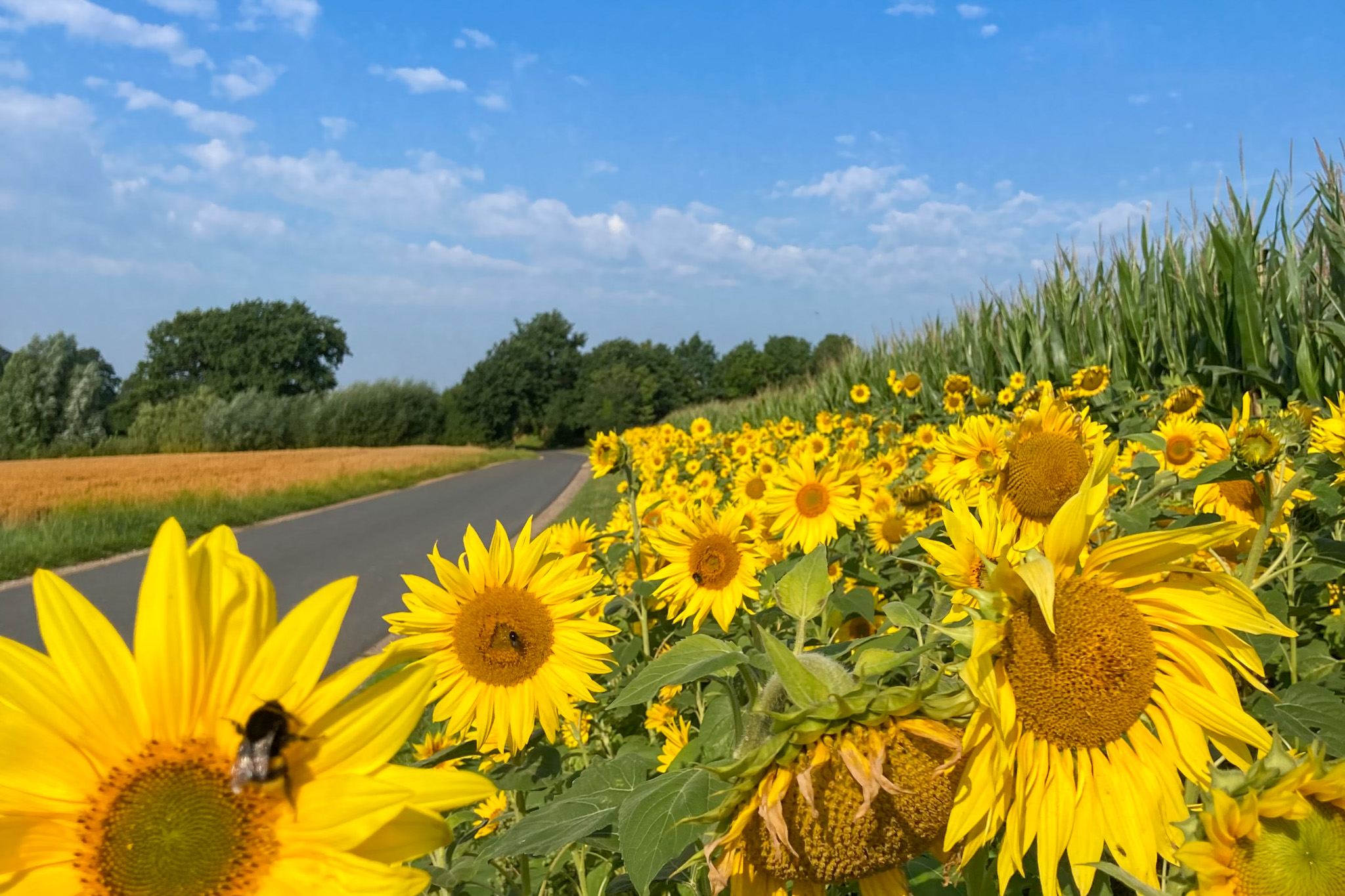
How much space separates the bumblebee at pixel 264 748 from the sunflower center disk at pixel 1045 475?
1.89 metres

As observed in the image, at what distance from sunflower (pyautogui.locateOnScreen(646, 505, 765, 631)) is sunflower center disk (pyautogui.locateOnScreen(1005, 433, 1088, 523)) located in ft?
2.71

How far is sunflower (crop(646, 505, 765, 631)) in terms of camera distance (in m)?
2.60

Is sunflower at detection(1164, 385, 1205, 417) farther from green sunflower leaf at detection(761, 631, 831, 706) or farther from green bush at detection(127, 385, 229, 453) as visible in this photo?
green bush at detection(127, 385, 229, 453)

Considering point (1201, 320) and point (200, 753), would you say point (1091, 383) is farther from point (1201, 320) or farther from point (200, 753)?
point (200, 753)

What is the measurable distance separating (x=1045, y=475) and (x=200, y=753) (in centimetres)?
199

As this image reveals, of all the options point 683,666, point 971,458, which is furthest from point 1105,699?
point 971,458

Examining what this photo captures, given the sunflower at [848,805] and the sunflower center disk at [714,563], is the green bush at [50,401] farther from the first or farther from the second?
the sunflower at [848,805]

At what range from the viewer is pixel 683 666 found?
3.49 feet

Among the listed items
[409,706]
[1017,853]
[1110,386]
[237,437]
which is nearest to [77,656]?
[409,706]

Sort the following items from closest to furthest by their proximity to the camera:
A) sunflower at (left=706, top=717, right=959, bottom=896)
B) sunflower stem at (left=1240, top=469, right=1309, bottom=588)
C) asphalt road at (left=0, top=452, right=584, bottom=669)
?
1. sunflower at (left=706, top=717, right=959, bottom=896)
2. sunflower stem at (left=1240, top=469, right=1309, bottom=588)
3. asphalt road at (left=0, top=452, right=584, bottom=669)

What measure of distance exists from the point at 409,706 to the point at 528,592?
1104mm

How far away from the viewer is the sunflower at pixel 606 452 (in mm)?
4078

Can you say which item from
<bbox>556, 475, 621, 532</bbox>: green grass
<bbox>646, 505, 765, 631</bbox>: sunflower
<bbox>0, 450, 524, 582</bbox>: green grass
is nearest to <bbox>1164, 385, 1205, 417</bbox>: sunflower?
<bbox>646, 505, 765, 631</bbox>: sunflower

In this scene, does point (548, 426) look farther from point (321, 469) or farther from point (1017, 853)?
point (1017, 853)
